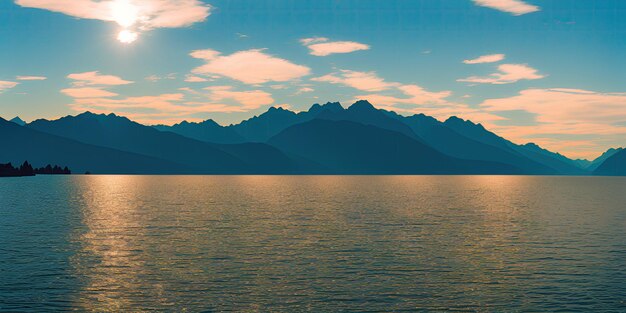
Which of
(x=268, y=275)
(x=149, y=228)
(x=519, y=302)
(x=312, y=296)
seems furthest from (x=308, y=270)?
(x=149, y=228)

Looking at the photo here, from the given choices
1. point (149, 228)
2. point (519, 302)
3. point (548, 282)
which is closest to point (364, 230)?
point (149, 228)

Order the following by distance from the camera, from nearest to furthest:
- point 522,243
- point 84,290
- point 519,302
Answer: point 519,302
point 84,290
point 522,243

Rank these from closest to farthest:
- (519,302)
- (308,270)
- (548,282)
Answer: (519,302) < (548,282) < (308,270)

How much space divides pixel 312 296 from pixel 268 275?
7749mm

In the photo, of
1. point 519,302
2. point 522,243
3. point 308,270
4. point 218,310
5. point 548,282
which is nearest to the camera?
point 218,310

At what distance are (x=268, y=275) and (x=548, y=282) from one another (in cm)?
2253

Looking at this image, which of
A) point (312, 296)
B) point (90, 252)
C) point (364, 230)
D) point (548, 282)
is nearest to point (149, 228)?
point (90, 252)

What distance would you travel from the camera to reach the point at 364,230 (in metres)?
80.6

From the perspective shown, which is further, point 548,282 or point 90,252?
point 90,252

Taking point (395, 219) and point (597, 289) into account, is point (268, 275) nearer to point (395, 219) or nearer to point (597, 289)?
point (597, 289)

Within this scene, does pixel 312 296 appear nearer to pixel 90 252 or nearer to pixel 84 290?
pixel 84 290

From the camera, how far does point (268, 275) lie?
46.7 metres

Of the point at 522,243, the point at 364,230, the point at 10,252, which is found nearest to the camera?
the point at 10,252

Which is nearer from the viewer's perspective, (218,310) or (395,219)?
(218,310)
